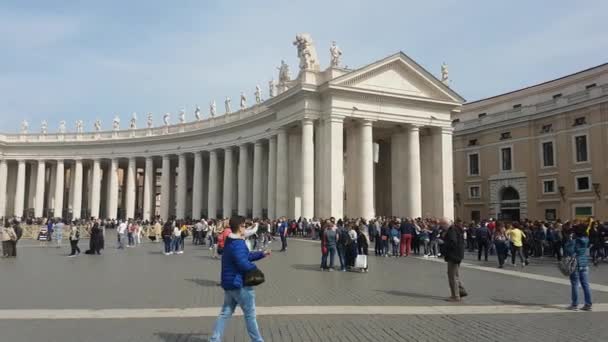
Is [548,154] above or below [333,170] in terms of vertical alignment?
above

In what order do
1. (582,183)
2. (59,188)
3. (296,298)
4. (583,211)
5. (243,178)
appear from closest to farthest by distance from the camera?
(296,298) → (583,211) → (582,183) → (243,178) → (59,188)

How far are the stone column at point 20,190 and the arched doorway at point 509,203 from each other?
213 feet

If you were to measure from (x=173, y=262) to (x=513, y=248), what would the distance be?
1395cm

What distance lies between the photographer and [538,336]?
27.7 feet

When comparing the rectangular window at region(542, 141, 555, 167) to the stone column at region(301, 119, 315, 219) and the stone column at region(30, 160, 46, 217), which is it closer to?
the stone column at region(301, 119, 315, 219)

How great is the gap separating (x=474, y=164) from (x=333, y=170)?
21884 mm

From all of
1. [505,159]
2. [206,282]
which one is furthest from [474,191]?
[206,282]

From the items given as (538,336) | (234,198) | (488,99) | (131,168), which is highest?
(488,99)

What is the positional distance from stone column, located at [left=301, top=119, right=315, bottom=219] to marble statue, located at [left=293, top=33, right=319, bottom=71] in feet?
17.4

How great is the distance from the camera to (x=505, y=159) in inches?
2018

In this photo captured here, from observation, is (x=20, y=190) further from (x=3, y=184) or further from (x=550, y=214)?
(x=550, y=214)

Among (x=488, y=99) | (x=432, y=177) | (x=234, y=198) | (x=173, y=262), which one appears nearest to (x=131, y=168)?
(x=234, y=198)

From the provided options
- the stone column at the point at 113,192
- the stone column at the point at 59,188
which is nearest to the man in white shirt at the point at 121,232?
the stone column at the point at 113,192

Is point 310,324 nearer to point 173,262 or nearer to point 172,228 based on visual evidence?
point 173,262
